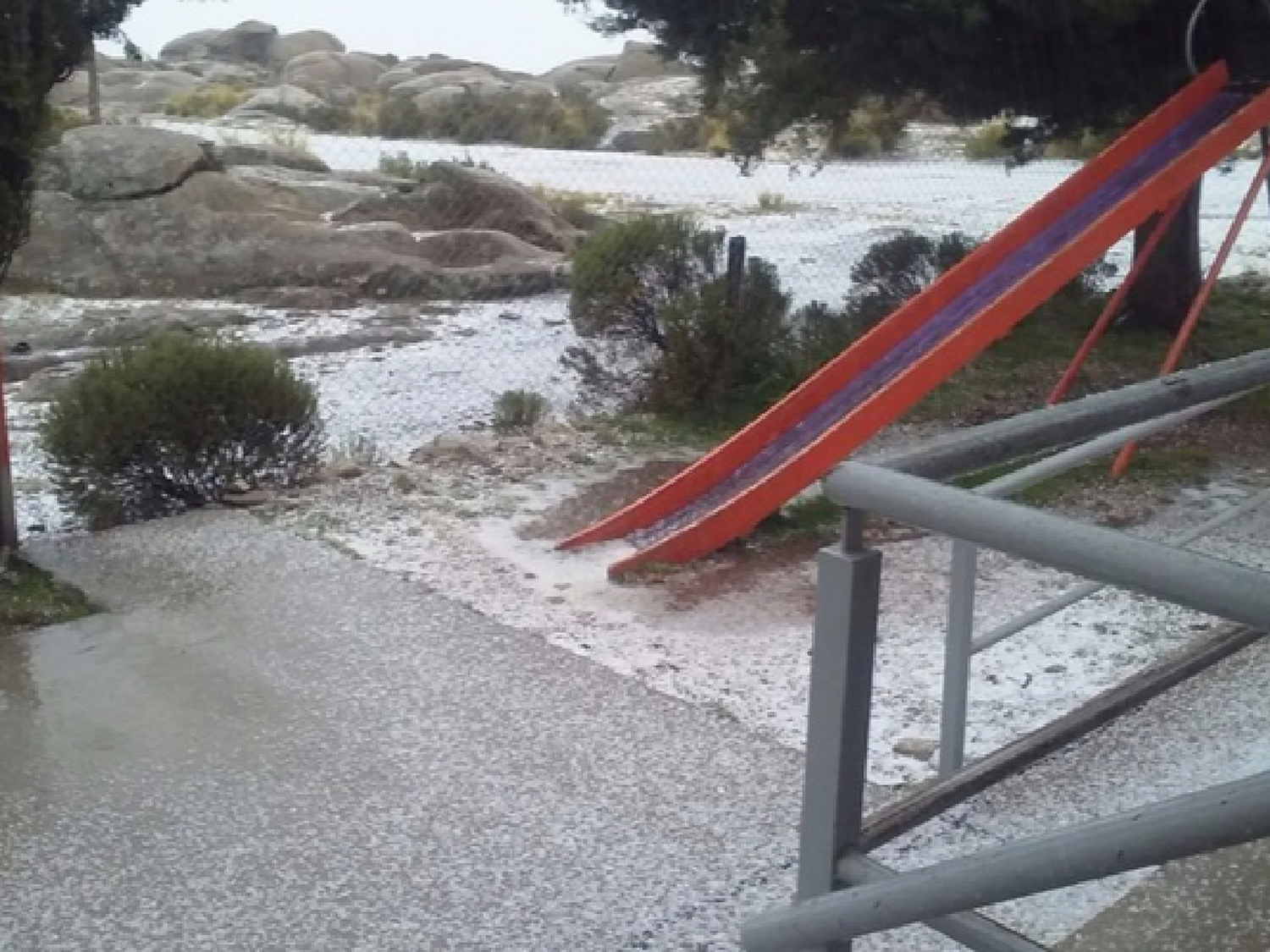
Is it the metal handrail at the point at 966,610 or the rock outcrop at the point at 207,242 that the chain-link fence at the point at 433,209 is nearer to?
the rock outcrop at the point at 207,242

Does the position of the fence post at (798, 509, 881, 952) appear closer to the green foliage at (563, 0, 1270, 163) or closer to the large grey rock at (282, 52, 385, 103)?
the green foliage at (563, 0, 1270, 163)

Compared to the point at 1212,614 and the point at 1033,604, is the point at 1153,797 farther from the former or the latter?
the point at 1212,614

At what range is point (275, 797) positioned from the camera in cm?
376

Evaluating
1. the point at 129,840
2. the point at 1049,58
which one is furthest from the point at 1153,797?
the point at 1049,58

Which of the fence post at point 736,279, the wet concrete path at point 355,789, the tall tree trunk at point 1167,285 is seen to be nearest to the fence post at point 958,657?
the wet concrete path at point 355,789

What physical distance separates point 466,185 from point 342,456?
8825mm

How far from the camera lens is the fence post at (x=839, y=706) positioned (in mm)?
1758

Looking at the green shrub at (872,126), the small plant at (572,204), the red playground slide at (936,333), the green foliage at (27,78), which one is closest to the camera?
the green foliage at (27,78)

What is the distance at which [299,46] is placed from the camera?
68.7 feet

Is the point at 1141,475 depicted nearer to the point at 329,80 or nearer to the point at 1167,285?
the point at 1167,285

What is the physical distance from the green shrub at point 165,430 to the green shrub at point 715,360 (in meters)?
2.18

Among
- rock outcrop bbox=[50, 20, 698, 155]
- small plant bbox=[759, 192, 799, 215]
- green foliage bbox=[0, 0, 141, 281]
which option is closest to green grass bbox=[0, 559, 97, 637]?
green foliage bbox=[0, 0, 141, 281]

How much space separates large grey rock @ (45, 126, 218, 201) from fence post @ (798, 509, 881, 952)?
13.1 metres

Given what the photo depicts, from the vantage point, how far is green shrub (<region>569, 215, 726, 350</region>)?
8.67 metres
